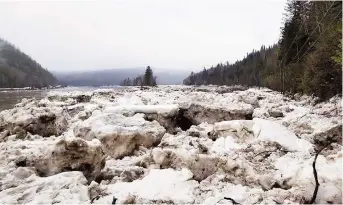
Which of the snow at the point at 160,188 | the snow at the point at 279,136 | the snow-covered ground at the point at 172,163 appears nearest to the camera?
the snow-covered ground at the point at 172,163

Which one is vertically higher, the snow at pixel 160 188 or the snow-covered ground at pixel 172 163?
the snow-covered ground at pixel 172 163

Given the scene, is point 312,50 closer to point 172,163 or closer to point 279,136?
point 279,136

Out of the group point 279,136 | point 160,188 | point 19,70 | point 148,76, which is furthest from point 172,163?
point 19,70

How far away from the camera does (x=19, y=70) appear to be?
15362 centimetres

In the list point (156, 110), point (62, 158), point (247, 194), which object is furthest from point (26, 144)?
point (247, 194)

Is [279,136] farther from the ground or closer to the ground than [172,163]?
farther from the ground

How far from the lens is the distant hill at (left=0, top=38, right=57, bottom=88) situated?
→ 422 feet

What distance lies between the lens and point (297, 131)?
938 centimetres

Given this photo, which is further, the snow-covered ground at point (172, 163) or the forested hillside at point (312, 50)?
the forested hillside at point (312, 50)

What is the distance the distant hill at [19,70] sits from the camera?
128 meters

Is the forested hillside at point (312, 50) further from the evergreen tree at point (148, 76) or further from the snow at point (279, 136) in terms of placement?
the evergreen tree at point (148, 76)

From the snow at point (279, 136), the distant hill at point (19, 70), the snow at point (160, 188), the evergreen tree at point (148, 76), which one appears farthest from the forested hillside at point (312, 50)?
the distant hill at point (19, 70)

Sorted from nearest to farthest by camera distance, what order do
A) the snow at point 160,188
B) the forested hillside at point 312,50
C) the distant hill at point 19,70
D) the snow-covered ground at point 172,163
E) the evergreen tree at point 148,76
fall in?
the snow-covered ground at point 172,163 → the snow at point 160,188 → the forested hillside at point 312,50 → the evergreen tree at point 148,76 → the distant hill at point 19,70

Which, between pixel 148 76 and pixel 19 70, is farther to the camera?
pixel 19 70
